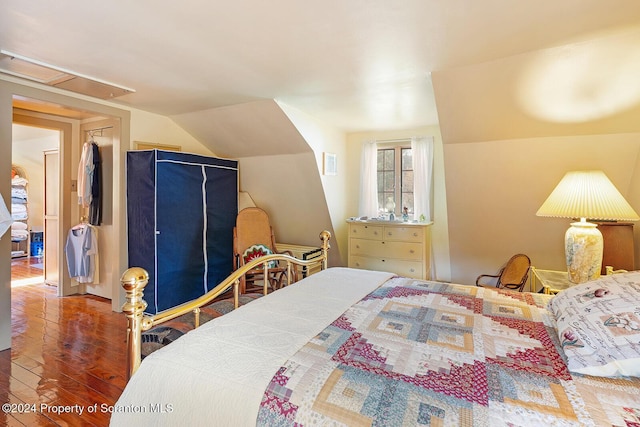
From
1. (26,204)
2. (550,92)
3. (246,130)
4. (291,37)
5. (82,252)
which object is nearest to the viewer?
(291,37)

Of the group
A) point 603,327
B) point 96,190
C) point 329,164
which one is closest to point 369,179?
point 329,164

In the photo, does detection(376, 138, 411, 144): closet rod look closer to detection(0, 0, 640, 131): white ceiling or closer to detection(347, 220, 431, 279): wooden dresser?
detection(347, 220, 431, 279): wooden dresser

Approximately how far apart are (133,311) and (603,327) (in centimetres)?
180

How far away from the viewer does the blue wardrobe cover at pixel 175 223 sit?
3.42 meters

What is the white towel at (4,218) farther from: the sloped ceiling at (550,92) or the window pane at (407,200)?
the window pane at (407,200)

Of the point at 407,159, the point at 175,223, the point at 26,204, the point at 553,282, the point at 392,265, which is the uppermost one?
the point at 407,159

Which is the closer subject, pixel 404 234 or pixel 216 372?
pixel 216 372

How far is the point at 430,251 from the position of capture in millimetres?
4148

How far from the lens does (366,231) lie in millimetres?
4137

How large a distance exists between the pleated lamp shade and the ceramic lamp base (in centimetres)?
14

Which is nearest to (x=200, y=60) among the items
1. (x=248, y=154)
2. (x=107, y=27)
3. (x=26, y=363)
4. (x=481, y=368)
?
(x=107, y=27)

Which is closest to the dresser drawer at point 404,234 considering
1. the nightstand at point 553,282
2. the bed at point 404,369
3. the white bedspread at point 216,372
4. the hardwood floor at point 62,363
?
the nightstand at point 553,282

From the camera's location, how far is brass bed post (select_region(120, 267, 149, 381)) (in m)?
1.21

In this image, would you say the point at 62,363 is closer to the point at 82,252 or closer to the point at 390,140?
the point at 82,252
